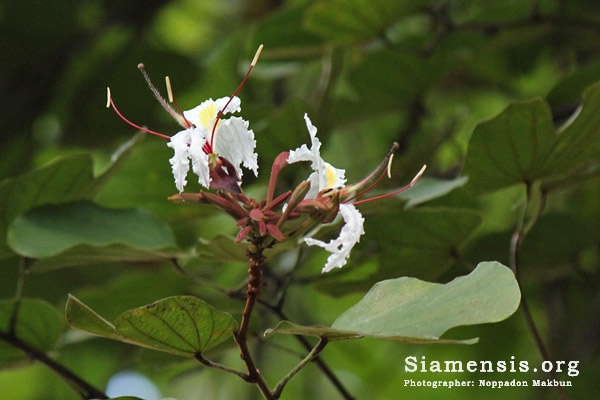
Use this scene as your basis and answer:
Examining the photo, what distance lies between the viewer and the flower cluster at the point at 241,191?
2.19 ft

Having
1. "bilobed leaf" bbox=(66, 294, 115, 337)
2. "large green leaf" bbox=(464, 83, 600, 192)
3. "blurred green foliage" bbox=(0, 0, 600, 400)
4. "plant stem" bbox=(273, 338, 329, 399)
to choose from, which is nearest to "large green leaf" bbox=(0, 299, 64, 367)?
"blurred green foliage" bbox=(0, 0, 600, 400)

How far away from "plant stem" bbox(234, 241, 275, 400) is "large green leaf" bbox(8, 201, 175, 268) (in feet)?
0.88

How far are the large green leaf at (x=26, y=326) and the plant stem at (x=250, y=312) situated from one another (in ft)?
1.28

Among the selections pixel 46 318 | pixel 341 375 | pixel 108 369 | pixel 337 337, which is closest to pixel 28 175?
pixel 46 318

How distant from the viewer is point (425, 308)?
658mm

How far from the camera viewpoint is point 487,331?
163 centimetres

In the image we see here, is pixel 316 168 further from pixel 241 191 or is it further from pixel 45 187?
pixel 45 187

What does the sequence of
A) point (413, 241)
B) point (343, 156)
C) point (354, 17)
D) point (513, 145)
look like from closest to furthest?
1. point (513, 145)
2. point (413, 241)
3. point (354, 17)
4. point (343, 156)

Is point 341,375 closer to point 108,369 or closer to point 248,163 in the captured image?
point 108,369

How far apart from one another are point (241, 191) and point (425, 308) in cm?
18

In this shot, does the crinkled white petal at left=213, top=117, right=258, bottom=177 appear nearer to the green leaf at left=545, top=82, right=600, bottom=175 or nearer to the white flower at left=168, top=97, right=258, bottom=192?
the white flower at left=168, top=97, right=258, bottom=192

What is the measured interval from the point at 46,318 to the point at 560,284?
1.04m

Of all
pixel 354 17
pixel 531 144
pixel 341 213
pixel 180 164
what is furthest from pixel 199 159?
pixel 354 17

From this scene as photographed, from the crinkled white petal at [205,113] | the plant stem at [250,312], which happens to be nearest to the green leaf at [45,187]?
the crinkled white petal at [205,113]
